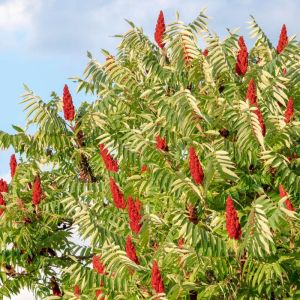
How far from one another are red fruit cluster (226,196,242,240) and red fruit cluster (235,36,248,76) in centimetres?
356

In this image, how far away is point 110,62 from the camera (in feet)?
49.0

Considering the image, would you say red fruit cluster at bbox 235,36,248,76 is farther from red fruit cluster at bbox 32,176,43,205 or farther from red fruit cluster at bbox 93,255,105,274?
red fruit cluster at bbox 32,176,43,205

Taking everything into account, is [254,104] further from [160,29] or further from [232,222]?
[160,29]

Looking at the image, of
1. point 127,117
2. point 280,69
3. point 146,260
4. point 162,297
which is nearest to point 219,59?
point 280,69

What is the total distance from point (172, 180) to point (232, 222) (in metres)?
1.89

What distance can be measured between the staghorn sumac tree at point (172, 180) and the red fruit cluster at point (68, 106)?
29 millimetres

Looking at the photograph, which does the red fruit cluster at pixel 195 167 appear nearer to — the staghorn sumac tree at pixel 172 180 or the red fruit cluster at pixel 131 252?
the staghorn sumac tree at pixel 172 180

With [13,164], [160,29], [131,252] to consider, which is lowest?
[131,252]

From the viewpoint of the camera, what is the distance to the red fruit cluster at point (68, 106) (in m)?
13.7

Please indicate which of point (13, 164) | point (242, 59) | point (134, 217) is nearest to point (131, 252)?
point (134, 217)

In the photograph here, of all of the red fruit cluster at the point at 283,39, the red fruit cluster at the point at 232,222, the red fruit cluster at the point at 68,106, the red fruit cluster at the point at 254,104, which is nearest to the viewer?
the red fruit cluster at the point at 232,222

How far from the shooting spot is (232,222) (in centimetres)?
951

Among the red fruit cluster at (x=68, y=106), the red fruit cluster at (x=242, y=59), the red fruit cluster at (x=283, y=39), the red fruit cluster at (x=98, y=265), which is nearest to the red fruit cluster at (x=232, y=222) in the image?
the red fruit cluster at (x=98, y=265)

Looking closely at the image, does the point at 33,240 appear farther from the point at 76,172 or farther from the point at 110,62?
the point at 110,62
